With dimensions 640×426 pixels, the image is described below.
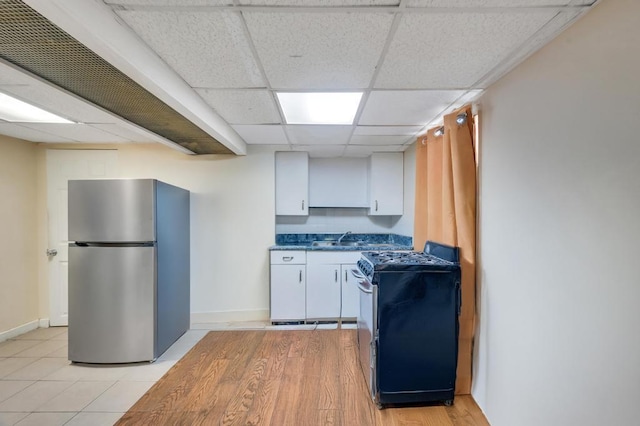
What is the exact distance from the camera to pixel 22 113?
229 centimetres

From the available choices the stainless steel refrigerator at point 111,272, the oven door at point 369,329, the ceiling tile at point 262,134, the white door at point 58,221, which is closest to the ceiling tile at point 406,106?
the ceiling tile at point 262,134

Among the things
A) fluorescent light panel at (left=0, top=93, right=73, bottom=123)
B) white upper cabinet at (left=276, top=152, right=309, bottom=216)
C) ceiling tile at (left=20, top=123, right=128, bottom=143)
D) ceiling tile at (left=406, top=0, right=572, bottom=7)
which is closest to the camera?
ceiling tile at (left=406, top=0, right=572, bottom=7)

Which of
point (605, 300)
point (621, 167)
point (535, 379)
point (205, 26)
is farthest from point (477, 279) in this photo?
point (205, 26)

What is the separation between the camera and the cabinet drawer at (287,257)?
3320 millimetres

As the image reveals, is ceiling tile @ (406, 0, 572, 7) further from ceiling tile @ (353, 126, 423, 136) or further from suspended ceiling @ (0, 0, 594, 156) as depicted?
ceiling tile @ (353, 126, 423, 136)

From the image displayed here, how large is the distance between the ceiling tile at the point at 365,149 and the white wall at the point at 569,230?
1758 millimetres

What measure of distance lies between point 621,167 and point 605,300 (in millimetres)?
491

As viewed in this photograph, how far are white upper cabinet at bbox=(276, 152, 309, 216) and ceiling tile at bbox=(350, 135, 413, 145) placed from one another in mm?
791

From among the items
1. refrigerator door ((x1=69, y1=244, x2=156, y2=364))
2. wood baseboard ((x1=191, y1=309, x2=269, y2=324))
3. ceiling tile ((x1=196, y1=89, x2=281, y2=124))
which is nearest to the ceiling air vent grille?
ceiling tile ((x1=196, y1=89, x2=281, y2=124))

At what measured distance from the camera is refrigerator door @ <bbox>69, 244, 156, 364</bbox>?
7.94 ft

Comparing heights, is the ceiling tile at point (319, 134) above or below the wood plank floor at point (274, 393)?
above

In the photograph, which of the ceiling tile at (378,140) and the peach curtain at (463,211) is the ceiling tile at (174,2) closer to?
the peach curtain at (463,211)

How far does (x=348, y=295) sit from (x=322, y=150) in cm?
190

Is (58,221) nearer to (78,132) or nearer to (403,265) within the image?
(78,132)
